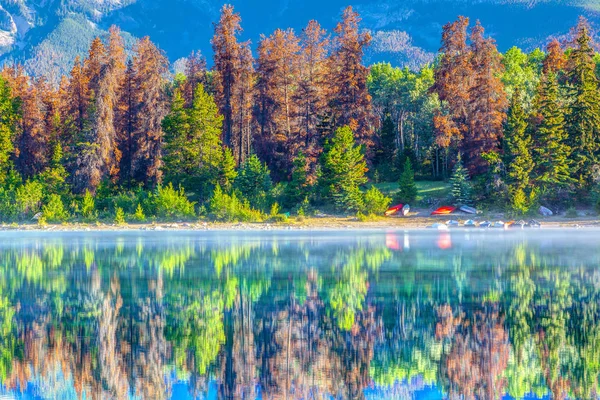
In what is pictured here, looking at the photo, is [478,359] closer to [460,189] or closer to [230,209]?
[460,189]

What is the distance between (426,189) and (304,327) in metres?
39.5

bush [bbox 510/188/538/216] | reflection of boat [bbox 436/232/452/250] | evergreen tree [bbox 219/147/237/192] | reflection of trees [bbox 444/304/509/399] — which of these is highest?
evergreen tree [bbox 219/147/237/192]

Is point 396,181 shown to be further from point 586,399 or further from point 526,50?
point 526,50

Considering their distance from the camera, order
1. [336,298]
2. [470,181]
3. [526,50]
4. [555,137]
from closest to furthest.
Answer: [336,298] < [555,137] < [470,181] < [526,50]

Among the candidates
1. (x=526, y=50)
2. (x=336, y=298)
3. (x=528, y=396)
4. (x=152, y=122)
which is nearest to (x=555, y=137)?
(x=152, y=122)

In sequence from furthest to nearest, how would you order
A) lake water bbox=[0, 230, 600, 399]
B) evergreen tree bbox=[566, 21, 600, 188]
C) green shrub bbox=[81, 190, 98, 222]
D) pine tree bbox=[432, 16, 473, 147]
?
1. pine tree bbox=[432, 16, 473, 147]
2. green shrub bbox=[81, 190, 98, 222]
3. evergreen tree bbox=[566, 21, 600, 188]
4. lake water bbox=[0, 230, 600, 399]

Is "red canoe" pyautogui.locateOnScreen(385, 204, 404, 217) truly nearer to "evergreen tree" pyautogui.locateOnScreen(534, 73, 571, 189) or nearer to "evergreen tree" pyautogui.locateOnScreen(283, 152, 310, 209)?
"evergreen tree" pyautogui.locateOnScreen(283, 152, 310, 209)

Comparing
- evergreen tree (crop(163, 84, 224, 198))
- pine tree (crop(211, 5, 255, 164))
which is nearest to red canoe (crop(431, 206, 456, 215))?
evergreen tree (crop(163, 84, 224, 198))

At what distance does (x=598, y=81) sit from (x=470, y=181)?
32.0ft

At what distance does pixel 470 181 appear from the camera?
53375mm

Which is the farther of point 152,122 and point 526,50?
point 526,50

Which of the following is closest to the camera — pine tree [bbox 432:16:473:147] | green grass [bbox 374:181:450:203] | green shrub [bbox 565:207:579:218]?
green shrub [bbox 565:207:579:218]

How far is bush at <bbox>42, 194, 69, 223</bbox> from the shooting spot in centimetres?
5500

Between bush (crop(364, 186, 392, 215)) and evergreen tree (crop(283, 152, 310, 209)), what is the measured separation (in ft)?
13.5
